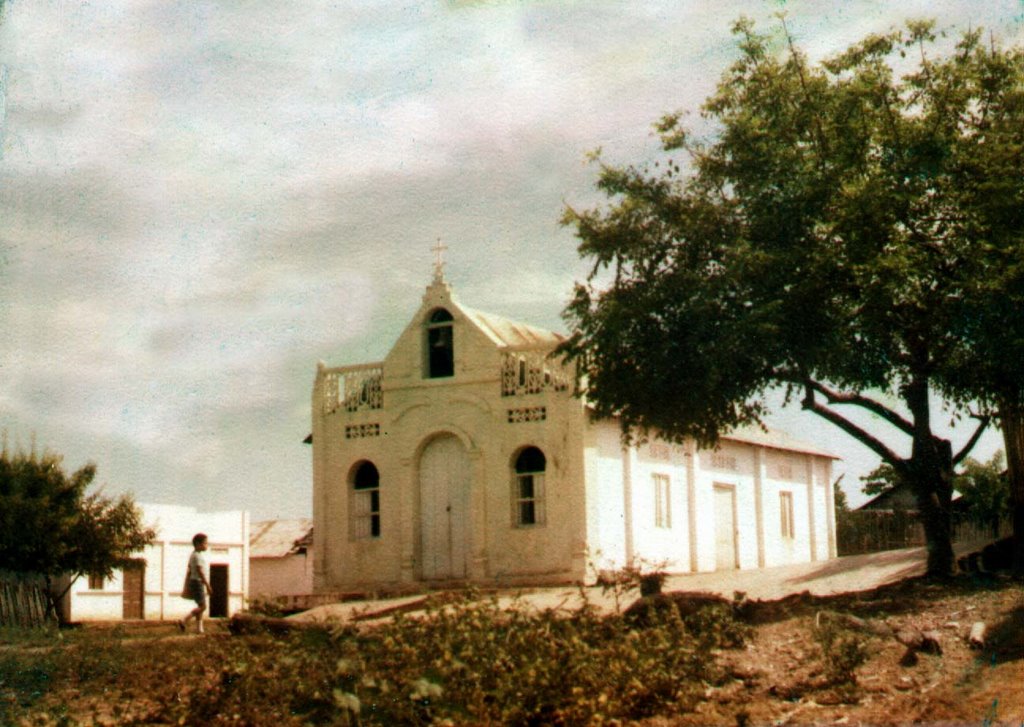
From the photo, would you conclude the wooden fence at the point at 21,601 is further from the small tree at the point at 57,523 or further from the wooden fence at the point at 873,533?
the wooden fence at the point at 873,533

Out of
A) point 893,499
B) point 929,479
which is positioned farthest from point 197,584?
point 893,499

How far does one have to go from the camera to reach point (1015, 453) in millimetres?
14938

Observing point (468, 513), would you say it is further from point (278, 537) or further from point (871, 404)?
point (278, 537)

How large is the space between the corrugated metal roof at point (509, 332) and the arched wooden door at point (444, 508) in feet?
7.46

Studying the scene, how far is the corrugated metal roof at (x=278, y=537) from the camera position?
40438mm

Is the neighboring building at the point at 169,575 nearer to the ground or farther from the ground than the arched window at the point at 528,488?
nearer to the ground

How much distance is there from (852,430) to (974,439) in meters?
1.73

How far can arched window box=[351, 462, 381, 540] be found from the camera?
24859 millimetres

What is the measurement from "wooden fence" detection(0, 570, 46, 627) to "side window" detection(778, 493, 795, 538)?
17636 mm

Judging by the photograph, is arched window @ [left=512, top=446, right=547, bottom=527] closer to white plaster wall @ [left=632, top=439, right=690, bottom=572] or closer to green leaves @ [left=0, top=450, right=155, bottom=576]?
white plaster wall @ [left=632, top=439, right=690, bottom=572]

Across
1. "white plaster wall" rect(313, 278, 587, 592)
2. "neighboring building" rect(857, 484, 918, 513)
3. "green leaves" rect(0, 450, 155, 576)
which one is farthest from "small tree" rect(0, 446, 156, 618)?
"neighboring building" rect(857, 484, 918, 513)

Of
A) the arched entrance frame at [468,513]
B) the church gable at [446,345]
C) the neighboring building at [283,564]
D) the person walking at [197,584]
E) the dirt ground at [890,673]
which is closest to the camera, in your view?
the dirt ground at [890,673]

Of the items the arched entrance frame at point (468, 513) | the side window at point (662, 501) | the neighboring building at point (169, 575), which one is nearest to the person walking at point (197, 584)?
the arched entrance frame at point (468, 513)

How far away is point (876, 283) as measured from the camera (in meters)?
13.6
